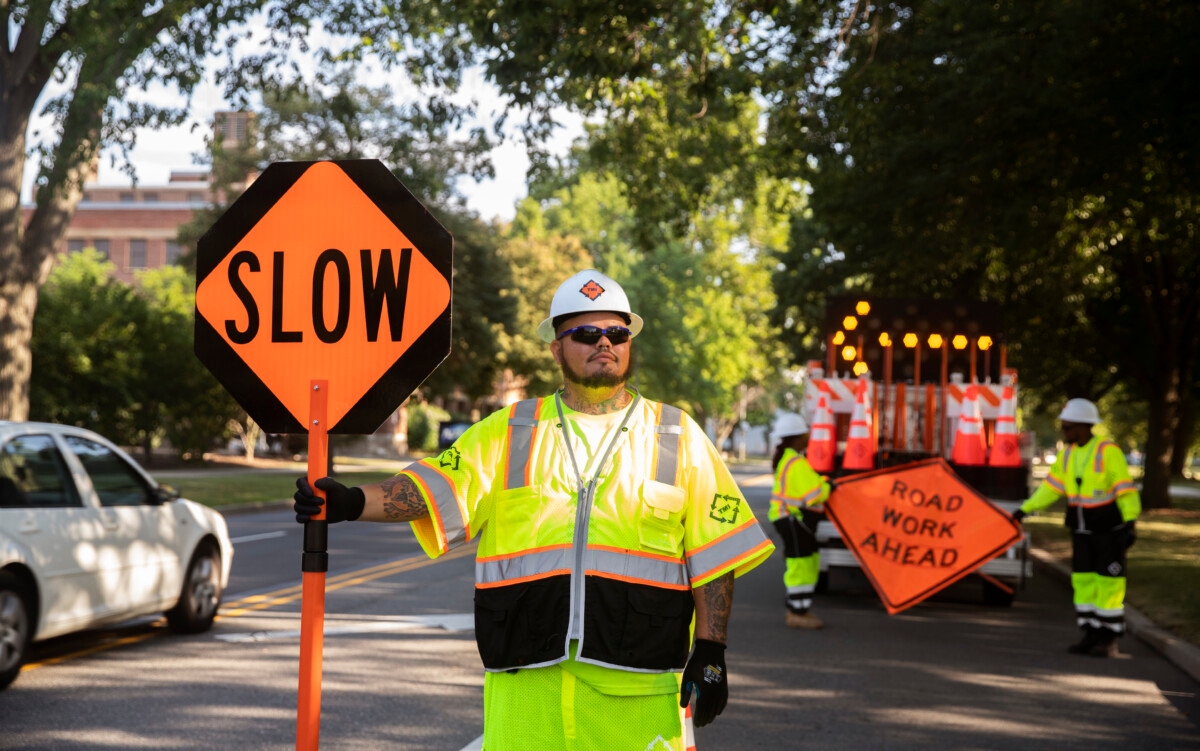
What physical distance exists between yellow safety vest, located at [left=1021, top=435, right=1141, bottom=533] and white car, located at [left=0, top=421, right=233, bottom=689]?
679 centimetres

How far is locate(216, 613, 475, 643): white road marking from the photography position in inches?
384

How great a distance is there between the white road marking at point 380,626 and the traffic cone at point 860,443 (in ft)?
14.3

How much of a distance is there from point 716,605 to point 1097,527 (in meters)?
7.46

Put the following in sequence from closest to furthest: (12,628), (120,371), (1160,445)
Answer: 1. (12,628)
2. (1160,445)
3. (120,371)

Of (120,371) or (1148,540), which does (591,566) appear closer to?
(1148,540)

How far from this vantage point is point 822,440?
13836mm

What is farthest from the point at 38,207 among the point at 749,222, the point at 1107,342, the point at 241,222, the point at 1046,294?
the point at 749,222

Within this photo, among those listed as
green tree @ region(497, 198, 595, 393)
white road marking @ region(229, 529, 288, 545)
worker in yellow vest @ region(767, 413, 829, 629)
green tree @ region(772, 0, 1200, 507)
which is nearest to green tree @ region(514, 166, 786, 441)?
green tree @ region(497, 198, 595, 393)

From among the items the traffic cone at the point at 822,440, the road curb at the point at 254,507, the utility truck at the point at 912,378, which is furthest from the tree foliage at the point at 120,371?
the traffic cone at the point at 822,440

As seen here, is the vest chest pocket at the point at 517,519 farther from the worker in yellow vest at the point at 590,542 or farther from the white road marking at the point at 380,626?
the white road marking at the point at 380,626

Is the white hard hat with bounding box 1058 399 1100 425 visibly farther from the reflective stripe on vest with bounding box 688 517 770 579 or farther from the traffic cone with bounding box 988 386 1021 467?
the reflective stripe on vest with bounding box 688 517 770 579

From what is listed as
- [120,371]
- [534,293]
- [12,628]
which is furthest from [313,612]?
[534,293]

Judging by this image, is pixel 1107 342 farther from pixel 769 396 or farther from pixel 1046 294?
pixel 769 396

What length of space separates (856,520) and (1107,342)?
73.2 feet
